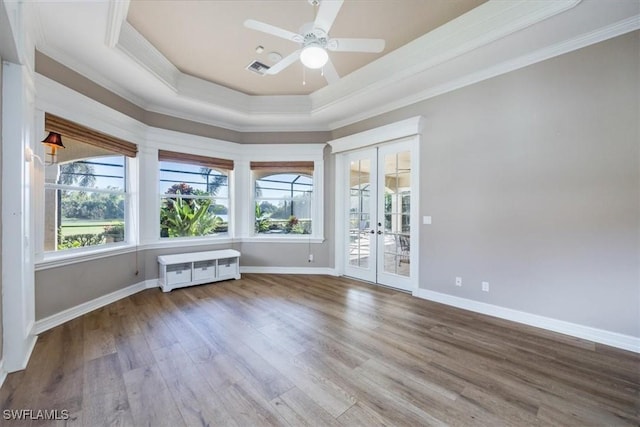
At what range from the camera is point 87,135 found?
3.21m

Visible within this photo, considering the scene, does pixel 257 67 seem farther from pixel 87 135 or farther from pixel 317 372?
pixel 317 372

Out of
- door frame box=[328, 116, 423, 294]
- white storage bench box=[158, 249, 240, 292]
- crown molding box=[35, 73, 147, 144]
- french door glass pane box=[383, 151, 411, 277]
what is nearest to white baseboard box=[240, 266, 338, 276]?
door frame box=[328, 116, 423, 294]

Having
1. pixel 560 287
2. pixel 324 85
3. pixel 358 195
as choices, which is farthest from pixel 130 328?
pixel 560 287

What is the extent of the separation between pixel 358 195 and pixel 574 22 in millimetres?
3199

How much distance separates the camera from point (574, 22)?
2398 millimetres

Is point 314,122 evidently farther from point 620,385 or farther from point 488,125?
point 620,385

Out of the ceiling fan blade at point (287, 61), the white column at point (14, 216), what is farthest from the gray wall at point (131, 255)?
the ceiling fan blade at point (287, 61)

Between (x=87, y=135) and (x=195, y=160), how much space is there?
154cm

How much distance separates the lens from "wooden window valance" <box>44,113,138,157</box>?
285cm

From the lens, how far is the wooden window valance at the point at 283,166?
5.11 meters

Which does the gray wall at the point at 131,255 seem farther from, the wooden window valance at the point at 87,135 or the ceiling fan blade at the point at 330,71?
the ceiling fan blade at the point at 330,71

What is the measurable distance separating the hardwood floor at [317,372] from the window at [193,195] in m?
1.71

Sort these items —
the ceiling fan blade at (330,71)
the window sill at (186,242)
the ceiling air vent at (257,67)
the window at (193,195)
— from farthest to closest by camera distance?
the window at (193,195), the window sill at (186,242), the ceiling air vent at (257,67), the ceiling fan blade at (330,71)

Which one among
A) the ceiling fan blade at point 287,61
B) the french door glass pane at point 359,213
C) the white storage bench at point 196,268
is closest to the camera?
the ceiling fan blade at point 287,61
